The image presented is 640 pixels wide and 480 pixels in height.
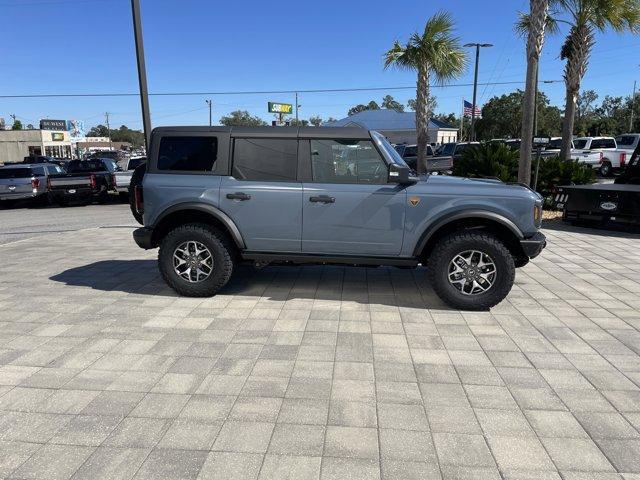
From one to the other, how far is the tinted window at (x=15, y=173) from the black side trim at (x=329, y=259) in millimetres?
15227

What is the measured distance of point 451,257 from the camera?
5.01 metres

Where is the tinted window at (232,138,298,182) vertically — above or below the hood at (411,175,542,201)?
above

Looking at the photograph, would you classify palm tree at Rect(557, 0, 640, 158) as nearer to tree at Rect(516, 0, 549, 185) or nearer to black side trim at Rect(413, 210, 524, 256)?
tree at Rect(516, 0, 549, 185)

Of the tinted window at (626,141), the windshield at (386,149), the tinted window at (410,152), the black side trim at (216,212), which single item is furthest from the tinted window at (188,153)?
the tinted window at (626,141)

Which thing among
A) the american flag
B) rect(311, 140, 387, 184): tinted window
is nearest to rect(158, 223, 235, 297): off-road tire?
rect(311, 140, 387, 184): tinted window

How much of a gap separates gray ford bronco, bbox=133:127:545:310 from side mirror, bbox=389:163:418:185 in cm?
1

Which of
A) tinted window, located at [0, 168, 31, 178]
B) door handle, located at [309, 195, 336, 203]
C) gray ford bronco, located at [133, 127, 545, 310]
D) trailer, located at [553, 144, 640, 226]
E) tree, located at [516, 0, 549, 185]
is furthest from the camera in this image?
tinted window, located at [0, 168, 31, 178]

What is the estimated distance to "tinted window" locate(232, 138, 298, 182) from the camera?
17.3ft

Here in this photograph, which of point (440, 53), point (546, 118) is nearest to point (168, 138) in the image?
point (440, 53)

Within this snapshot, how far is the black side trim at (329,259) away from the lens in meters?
5.18

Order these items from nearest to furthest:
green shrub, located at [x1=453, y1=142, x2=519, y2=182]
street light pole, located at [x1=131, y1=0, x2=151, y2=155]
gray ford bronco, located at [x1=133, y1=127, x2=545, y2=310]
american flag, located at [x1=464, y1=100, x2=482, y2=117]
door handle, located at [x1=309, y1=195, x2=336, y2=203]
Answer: gray ford bronco, located at [x1=133, y1=127, x2=545, y2=310]
door handle, located at [x1=309, y1=195, x2=336, y2=203]
street light pole, located at [x1=131, y1=0, x2=151, y2=155]
green shrub, located at [x1=453, y1=142, x2=519, y2=182]
american flag, located at [x1=464, y1=100, x2=482, y2=117]

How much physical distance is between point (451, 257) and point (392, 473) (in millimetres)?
2841

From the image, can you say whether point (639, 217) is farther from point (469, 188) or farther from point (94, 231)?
point (94, 231)

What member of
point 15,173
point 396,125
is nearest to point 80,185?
point 15,173
